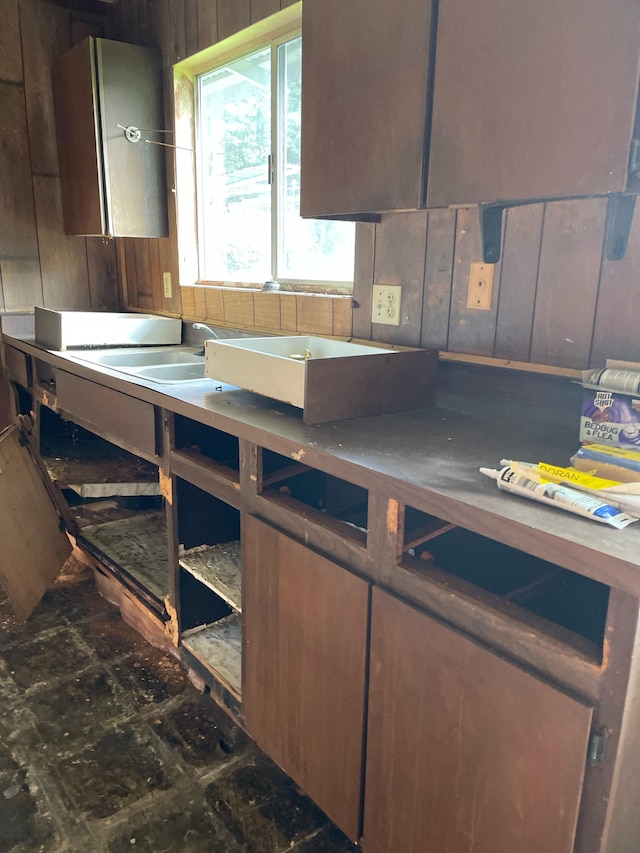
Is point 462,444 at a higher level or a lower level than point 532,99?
lower

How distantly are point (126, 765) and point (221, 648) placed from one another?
355 mm

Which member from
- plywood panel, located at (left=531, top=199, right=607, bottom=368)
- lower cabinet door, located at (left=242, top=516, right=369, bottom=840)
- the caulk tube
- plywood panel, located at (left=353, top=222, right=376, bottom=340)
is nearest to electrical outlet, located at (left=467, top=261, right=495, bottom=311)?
plywood panel, located at (left=531, top=199, right=607, bottom=368)

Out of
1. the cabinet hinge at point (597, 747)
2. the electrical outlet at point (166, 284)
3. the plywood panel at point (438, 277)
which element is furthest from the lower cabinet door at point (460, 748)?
the electrical outlet at point (166, 284)

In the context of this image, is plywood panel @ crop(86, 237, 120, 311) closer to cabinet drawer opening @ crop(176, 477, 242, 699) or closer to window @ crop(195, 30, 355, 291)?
window @ crop(195, 30, 355, 291)

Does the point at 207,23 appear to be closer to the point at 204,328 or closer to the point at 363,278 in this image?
the point at 204,328

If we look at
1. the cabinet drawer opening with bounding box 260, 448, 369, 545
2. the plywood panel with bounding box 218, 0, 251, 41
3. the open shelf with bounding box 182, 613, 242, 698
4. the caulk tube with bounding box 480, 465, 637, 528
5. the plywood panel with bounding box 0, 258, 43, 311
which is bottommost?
the open shelf with bounding box 182, 613, 242, 698

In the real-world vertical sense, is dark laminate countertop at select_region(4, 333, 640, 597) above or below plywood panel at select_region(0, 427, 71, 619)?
above

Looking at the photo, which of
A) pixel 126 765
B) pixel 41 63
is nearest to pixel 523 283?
pixel 126 765

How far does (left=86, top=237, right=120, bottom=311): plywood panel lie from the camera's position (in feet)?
10.0

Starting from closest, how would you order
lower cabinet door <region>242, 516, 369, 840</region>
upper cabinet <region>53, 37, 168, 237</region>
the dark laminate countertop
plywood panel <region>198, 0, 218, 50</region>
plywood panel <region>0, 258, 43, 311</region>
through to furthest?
1. the dark laminate countertop
2. lower cabinet door <region>242, 516, 369, 840</region>
3. plywood panel <region>198, 0, 218, 50</region>
4. upper cabinet <region>53, 37, 168, 237</region>
5. plywood panel <region>0, 258, 43, 311</region>

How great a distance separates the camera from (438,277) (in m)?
1.51

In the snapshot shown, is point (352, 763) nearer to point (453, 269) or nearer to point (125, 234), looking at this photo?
point (453, 269)

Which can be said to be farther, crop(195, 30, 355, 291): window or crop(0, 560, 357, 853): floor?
crop(195, 30, 355, 291): window

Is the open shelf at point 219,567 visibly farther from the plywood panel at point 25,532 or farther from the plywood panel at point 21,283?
the plywood panel at point 21,283
